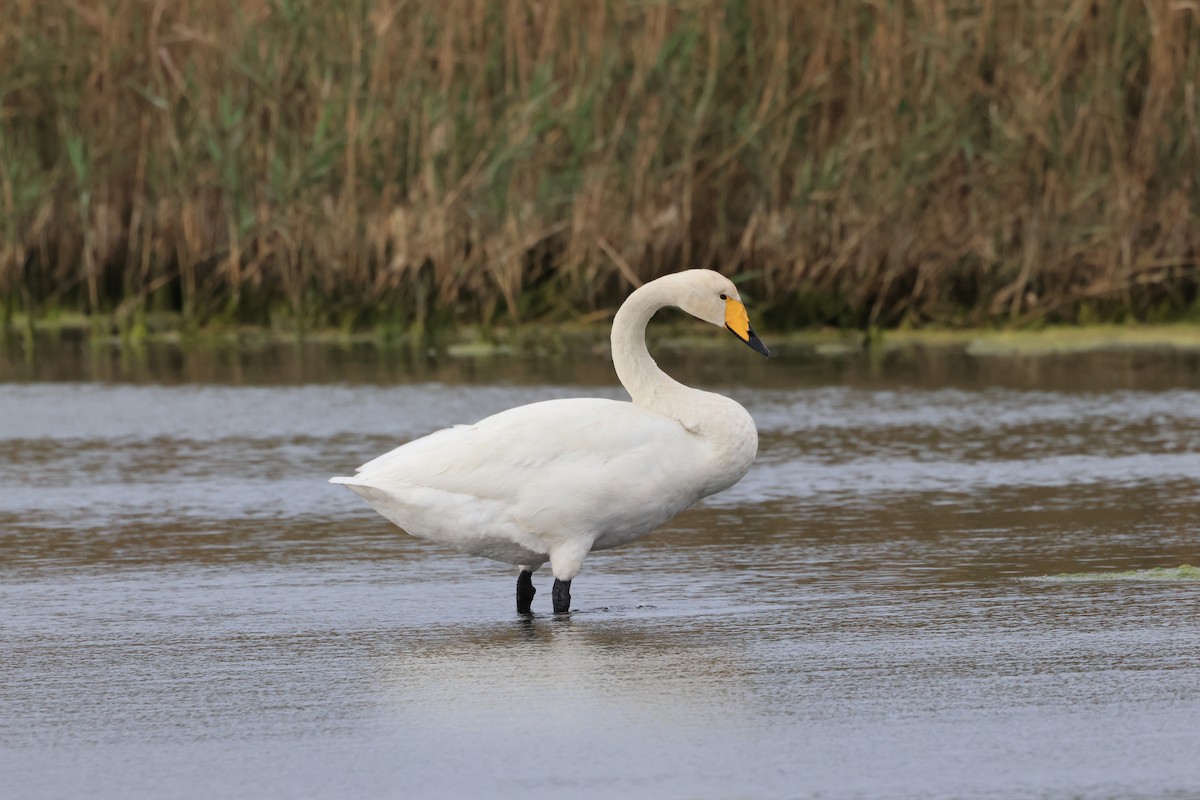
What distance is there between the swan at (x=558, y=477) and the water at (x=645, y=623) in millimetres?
213

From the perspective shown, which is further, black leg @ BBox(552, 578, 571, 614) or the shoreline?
the shoreline

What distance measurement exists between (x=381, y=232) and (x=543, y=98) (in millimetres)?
1308

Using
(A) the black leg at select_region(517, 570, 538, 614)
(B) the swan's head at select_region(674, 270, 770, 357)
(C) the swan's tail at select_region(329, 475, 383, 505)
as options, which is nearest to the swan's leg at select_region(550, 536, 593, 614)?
(A) the black leg at select_region(517, 570, 538, 614)

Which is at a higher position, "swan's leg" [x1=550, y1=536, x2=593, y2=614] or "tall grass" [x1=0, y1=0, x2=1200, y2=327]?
"tall grass" [x1=0, y1=0, x2=1200, y2=327]

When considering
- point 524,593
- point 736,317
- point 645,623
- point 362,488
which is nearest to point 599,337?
point 736,317

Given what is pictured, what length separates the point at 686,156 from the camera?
1348 cm

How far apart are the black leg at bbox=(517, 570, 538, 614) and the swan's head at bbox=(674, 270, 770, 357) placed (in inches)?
37.8

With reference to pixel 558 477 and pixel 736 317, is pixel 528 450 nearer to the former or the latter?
pixel 558 477

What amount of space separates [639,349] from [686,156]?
7055mm

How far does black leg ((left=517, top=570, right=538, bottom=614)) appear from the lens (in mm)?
6148

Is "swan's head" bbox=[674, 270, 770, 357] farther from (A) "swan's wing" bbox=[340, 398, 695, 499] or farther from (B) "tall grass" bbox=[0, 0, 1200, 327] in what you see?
(B) "tall grass" bbox=[0, 0, 1200, 327]

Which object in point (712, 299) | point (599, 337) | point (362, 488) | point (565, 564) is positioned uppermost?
point (712, 299)

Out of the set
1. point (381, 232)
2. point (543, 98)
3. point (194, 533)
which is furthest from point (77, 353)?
point (194, 533)

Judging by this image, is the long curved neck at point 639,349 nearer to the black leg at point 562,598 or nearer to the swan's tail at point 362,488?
the black leg at point 562,598
